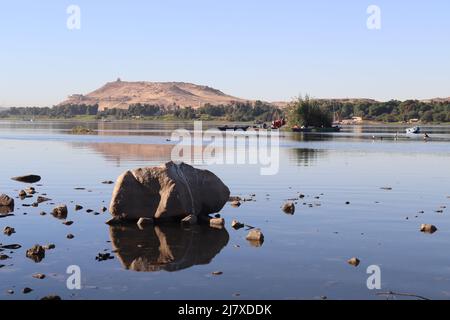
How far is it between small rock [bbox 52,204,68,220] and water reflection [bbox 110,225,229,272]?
3.91m

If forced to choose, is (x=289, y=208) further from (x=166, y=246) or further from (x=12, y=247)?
(x=12, y=247)

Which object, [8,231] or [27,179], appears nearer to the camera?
[8,231]

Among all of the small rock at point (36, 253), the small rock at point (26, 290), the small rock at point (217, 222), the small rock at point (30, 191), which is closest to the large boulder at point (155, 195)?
the small rock at point (217, 222)

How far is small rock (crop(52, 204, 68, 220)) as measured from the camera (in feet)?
95.6

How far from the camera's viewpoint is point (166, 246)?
75.2 feet

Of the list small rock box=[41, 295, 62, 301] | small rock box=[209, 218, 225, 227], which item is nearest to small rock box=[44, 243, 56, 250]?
small rock box=[41, 295, 62, 301]

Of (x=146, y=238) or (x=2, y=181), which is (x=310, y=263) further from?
(x=2, y=181)

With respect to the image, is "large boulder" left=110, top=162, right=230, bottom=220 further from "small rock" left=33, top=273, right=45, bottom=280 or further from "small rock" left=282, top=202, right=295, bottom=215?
"small rock" left=33, top=273, right=45, bottom=280

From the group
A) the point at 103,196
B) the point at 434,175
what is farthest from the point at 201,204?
the point at 434,175

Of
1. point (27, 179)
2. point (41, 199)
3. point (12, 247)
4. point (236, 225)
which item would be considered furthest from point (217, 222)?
point (27, 179)

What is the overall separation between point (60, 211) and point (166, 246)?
28.3 feet

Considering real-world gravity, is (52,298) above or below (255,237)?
below

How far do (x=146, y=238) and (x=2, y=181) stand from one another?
73.7 ft

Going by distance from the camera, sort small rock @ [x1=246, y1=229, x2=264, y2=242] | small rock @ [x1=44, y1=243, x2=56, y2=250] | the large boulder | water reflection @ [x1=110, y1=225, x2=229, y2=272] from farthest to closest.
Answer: the large boulder < small rock @ [x1=246, y1=229, x2=264, y2=242] < small rock @ [x1=44, y1=243, x2=56, y2=250] < water reflection @ [x1=110, y1=225, x2=229, y2=272]
